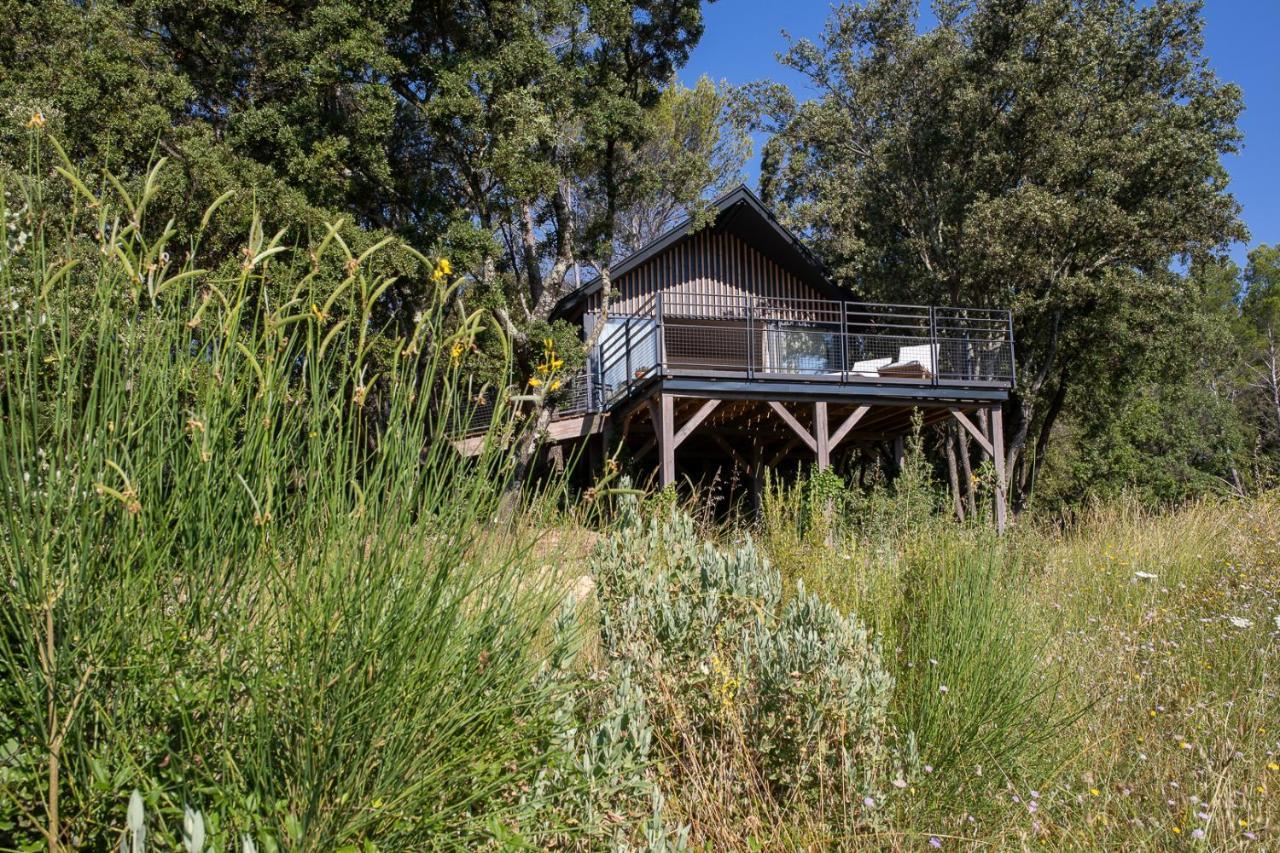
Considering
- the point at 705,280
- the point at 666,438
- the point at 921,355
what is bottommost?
the point at 666,438

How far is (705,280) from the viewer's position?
742 inches

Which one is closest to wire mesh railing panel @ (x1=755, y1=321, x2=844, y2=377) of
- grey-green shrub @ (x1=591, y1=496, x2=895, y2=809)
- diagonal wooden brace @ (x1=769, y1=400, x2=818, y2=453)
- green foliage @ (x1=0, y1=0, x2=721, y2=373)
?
diagonal wooden brace @ (x1=769, y1=400, x2=818, y2=453)

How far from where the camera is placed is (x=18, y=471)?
1.48m

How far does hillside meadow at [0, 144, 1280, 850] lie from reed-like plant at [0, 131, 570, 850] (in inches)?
0.4

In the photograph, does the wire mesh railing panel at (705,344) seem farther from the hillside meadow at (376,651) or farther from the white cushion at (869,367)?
the hillside meadow at (376,651)

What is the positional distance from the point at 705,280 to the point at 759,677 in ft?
53.8

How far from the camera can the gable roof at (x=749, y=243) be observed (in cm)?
1738

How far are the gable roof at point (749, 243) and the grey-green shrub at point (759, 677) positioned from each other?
1408 centimetres

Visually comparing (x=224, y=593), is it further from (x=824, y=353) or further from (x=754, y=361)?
(x=754, y=361)

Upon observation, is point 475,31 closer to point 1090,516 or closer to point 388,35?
point 388,35

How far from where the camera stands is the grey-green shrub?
9.29ft

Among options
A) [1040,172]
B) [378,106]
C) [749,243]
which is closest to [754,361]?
Result: [749,243]

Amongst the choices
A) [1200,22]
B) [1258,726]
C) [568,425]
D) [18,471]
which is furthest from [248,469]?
[1200,22]

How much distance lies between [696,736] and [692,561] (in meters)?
0.67
